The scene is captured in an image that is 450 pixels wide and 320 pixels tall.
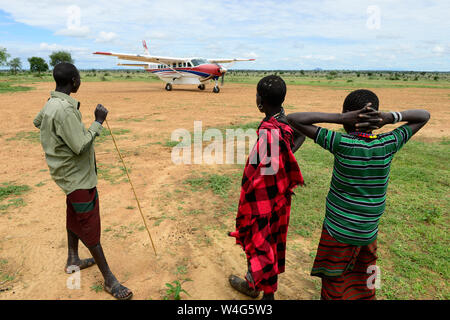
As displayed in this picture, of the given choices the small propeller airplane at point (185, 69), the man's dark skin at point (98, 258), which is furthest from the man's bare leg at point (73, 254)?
the small propeller airplane at point (185, 69)

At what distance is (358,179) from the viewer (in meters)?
1.83

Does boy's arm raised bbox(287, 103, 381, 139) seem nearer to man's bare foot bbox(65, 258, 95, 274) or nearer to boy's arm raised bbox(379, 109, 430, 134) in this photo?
boy's arm raised bbox(379, 109, 430, 134)

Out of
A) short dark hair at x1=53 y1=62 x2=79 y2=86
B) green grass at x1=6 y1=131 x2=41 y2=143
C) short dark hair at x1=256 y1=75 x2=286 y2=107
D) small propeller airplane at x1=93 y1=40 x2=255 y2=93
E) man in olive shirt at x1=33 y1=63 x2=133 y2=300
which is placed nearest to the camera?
short dark hair at x1=256 y1=75 x2=286 y2=107

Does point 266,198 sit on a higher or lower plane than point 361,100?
lower

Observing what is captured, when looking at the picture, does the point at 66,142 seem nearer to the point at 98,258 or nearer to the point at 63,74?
the point at 63,74

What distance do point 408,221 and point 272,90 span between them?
3.30 meters

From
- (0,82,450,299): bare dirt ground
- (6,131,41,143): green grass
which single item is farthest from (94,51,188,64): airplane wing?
(0,82,450,299): bare dirt ground

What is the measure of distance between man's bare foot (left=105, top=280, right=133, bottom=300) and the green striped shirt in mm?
1893

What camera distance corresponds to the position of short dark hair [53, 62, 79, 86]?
2.31 meters

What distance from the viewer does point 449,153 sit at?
23.4 feet

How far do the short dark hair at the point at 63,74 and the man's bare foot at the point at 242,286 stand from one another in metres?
2.33

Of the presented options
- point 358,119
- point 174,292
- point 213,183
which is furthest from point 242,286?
point 213,183
